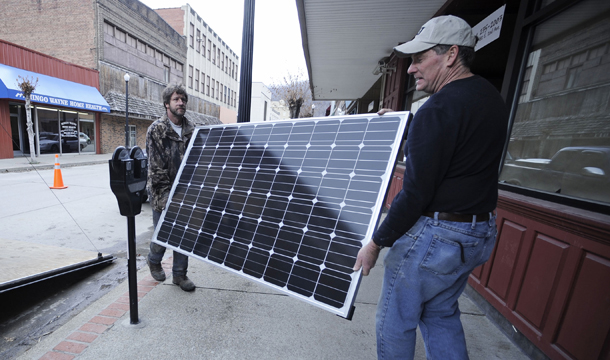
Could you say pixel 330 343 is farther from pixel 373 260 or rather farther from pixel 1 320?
pixel 1 320

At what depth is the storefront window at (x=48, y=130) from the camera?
1507 cm

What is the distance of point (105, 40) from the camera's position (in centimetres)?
1836

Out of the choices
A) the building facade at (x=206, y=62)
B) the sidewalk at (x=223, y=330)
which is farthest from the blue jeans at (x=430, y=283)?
the building facade at (x=206, y=62)

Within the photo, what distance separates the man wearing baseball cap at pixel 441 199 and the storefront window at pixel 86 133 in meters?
21.9

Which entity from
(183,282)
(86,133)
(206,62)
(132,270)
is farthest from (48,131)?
(206,62)

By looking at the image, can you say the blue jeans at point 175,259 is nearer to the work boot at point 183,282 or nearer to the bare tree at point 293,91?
the work boot at point 183,282

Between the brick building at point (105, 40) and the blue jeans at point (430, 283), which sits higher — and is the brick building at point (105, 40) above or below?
above

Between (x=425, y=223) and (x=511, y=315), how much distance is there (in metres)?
1.86

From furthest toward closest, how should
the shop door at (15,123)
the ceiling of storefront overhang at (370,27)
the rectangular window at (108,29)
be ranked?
the rectangular window at (108,29) < the shop door at (15,123) < the ceiling of storefront overhang at (370,27)

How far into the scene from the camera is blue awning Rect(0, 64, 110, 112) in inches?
488

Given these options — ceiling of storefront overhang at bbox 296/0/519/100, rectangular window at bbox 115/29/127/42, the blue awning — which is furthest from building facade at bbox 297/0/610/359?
rectangular window at bbox 115/29/127/42

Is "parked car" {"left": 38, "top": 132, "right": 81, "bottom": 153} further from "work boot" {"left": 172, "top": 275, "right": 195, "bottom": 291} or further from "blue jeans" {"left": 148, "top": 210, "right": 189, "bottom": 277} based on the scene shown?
"work boot" {"left": 172, "top": 275, "right": 195, "bottom": 291}

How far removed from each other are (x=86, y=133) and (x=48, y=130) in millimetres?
2446

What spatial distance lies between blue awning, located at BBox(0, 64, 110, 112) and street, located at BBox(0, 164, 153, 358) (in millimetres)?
5866
